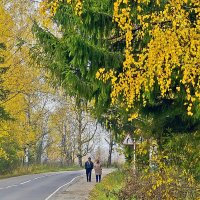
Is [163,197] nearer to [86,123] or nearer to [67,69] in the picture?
[67,69]

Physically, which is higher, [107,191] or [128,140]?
[128,140]

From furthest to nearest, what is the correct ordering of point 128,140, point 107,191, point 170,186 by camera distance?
point 128,140 < point 107,191 < point 170,186

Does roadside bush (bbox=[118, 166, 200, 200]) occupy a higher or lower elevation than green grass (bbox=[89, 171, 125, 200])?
higher

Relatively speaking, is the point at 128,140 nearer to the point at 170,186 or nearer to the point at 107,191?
the point at 107,191

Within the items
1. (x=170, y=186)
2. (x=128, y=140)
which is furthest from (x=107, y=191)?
(x=128, y=140)

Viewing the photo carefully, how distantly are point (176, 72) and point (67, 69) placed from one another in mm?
2762

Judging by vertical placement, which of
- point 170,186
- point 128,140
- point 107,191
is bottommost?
point 107,191

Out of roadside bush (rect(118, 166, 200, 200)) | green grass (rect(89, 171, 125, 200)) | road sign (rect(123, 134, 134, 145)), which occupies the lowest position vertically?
green grass (rect(89, 171, 125, 200))

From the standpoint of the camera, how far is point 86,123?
183 ft

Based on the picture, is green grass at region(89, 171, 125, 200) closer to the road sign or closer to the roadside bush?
the road sign

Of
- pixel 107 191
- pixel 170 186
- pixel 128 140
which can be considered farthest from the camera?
pixel 128 140

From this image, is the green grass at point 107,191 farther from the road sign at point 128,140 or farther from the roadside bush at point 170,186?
the roadside bush at point 170,186

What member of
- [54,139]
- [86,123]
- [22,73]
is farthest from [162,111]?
[54,139]

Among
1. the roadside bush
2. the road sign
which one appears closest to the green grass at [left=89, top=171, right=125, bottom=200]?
the road sign
